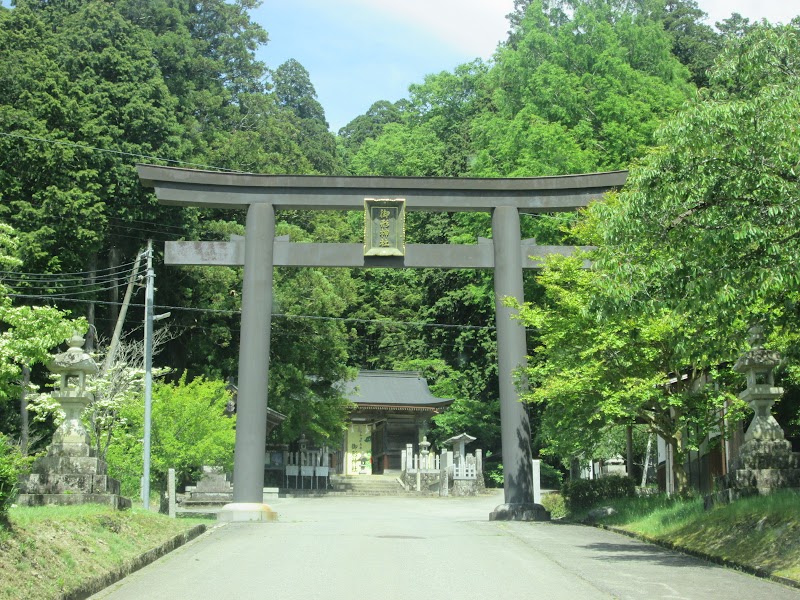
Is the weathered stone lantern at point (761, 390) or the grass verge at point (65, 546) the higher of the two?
the weathered stone lantern at point (761, 390)

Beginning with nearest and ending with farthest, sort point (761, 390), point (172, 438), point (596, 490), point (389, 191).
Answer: point (761, 390), point (389, 191), point (596, 490), point (172, 438)

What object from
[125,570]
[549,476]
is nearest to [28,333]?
[125,570]

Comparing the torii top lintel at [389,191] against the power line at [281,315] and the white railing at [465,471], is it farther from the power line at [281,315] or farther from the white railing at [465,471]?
the white railing at [465,471]

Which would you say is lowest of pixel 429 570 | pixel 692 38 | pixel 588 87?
pixel 429 570

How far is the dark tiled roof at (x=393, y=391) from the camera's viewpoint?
51.6m

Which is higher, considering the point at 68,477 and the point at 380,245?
the point at 380,245

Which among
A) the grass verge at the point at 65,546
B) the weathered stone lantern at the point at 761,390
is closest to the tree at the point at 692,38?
the weathered stone lantern at the point at 761,390

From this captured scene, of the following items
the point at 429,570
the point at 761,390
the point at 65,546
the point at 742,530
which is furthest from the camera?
the point at 761,390

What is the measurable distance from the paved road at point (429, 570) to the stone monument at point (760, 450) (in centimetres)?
170

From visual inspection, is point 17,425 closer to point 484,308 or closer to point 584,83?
point 484,308

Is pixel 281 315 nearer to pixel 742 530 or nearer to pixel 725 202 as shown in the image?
pixel 742 530

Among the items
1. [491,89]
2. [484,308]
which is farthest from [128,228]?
[491,89]

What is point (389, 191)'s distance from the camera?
78.6 ft

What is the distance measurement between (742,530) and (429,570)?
464 centimetres
